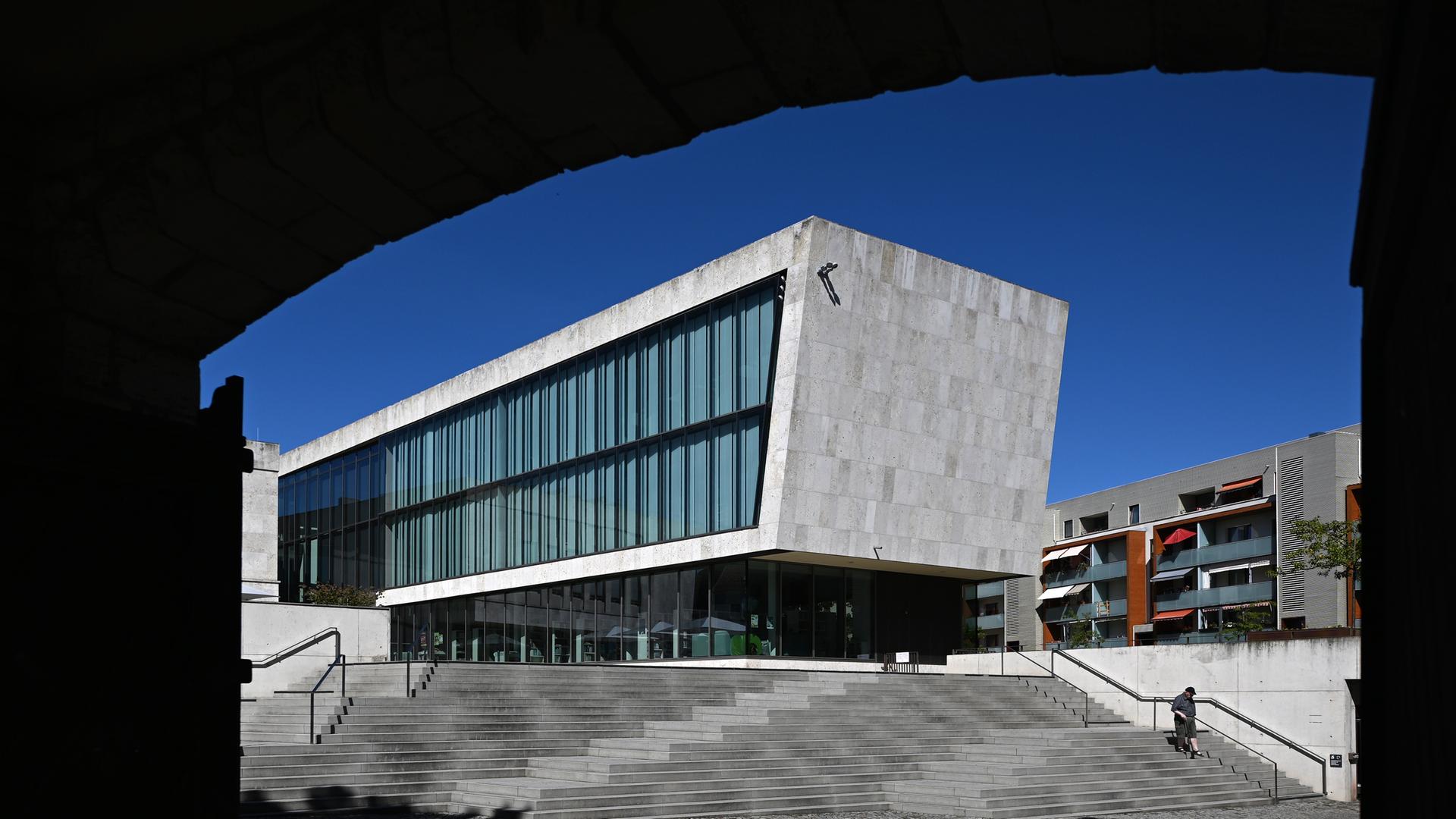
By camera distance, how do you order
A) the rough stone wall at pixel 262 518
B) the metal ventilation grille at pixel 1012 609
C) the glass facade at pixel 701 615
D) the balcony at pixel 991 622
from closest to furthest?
the glass facade at pixel 701 615 → the rough stone wall at pixel 262 518 → the metal ventilation grille at pixel 1012 609 → the balcony at pixel 991 622

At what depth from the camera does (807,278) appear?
1228 inches

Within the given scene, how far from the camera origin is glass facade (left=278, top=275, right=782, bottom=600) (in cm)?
3322

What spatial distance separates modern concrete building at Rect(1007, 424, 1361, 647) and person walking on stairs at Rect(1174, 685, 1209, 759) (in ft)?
107

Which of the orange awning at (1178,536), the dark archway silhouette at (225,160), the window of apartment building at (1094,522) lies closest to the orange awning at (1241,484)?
the orange awning at (1178,536)

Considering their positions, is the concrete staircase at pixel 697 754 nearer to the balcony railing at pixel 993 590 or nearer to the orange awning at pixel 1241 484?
the orange awning at pixel 1241 484

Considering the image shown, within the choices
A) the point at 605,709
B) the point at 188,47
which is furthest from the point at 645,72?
the point at 605,709

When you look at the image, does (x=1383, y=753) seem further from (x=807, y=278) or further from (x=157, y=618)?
(x=807, y=278)

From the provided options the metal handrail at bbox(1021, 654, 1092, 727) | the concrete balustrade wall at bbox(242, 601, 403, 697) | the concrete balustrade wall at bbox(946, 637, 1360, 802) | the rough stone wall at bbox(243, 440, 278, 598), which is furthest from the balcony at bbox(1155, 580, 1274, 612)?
the concrete balustrade wall at bbox(242, 601, 403, 697)

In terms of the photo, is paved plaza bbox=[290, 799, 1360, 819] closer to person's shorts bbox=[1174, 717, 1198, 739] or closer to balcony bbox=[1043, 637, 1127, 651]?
person's shorts bbox=[1174, 717, 1198, 739]

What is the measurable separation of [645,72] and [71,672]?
3.04 meters

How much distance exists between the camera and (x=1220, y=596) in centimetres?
6650

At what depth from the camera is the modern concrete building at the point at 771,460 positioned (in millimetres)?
32000

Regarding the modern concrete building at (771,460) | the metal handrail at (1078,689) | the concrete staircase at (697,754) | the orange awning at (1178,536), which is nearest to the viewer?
the concrete staircase at (697,754)

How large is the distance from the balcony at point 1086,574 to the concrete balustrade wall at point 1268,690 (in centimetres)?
5083
